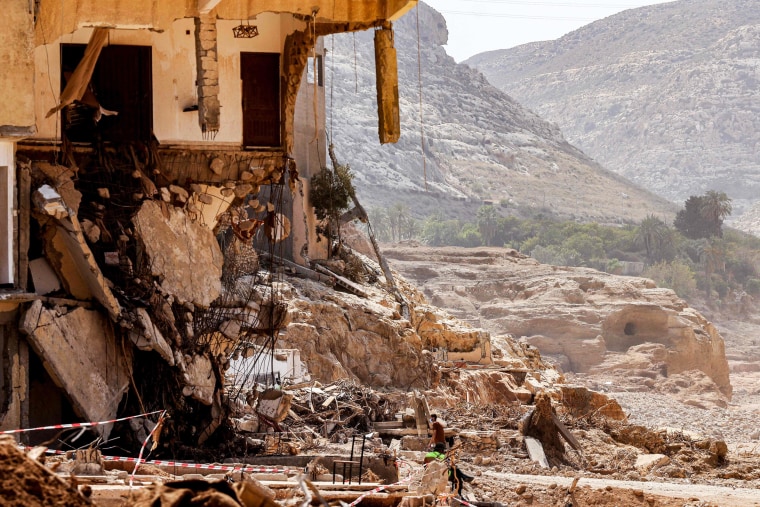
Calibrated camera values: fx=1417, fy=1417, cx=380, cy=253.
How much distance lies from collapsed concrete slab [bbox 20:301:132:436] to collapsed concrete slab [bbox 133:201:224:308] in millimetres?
1299

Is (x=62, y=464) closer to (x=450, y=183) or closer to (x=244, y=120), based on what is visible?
(x=244, y=120)

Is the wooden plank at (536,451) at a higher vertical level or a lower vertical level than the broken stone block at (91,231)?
Result: lower

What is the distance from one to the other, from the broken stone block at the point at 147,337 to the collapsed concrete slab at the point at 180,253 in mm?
799

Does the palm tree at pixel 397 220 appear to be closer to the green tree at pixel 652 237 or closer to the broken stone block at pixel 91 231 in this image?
the green tree at pixel 652 237

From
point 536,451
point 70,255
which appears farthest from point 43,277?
point 536,451

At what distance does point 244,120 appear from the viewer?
1934cm

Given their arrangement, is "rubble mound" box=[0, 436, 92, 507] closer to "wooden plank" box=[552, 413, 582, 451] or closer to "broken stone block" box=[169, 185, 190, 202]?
"broken stone block" box=[169, 185, 190, 202]

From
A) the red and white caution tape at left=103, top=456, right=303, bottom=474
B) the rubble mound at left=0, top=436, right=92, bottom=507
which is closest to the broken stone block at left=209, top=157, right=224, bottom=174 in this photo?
the red and white caution tape at left=103, top=456, right=303, bottom=474

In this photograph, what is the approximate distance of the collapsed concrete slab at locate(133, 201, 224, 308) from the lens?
18.2 m

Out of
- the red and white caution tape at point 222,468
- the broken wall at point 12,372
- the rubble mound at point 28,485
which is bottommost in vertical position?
the red and white caution tape at point 222,468

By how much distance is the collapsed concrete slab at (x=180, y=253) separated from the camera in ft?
59.7

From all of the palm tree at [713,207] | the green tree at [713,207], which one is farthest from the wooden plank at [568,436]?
the palm tree at [713,207]

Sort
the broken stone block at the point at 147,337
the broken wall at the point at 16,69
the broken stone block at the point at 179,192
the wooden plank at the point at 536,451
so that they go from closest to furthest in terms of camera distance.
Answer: the broken wall at the point at 16,69 → the broken stone block at the point at 147,337 → the broken stone block at the point at 179,192 → the wooden plank at the point at 536,451

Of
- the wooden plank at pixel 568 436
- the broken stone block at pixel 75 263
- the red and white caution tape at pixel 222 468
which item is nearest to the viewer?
the red and white caution tape at pixel 222 468
